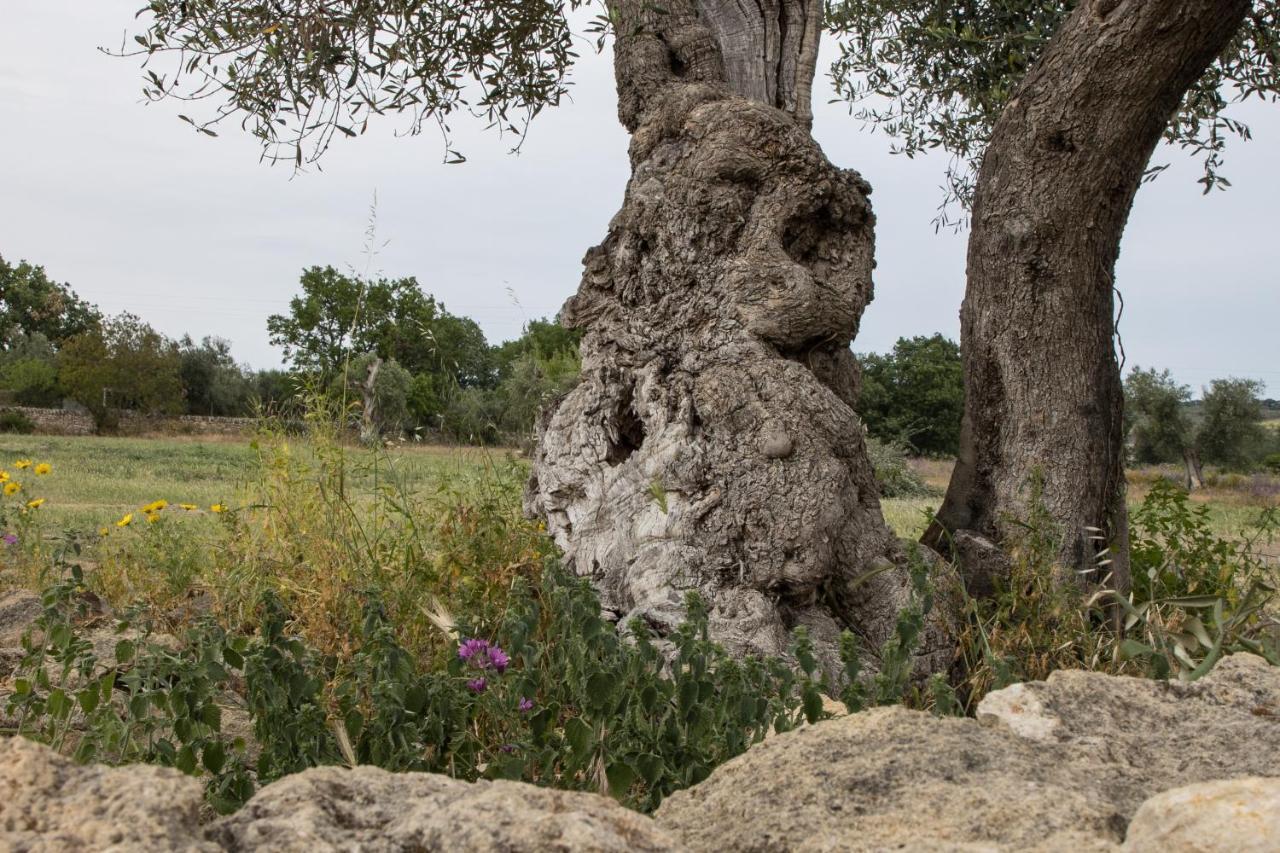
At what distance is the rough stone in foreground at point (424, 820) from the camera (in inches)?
59.2

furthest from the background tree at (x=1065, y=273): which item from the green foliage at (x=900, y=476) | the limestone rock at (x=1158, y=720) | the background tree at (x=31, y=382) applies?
the background tree at (x=31, y=382)

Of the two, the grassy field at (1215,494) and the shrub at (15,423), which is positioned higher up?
the shrub at (15,423)

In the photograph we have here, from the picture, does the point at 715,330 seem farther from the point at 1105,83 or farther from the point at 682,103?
the point at 1105,83

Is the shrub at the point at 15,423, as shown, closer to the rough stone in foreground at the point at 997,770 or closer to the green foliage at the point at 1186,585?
the green foliage at the point at 1186,585

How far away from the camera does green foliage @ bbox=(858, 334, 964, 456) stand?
57.2m

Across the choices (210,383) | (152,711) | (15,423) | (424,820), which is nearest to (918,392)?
(210,383)

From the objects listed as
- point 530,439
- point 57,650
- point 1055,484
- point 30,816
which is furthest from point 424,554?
point 30,816

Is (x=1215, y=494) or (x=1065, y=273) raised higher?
(x=1065, y=273)

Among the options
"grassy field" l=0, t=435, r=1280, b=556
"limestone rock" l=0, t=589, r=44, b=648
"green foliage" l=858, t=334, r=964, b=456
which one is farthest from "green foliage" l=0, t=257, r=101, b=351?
"limestone rock" l=0, t=589, r=44, b=648

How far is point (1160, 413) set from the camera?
1585 inches

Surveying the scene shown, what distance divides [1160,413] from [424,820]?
43.5m

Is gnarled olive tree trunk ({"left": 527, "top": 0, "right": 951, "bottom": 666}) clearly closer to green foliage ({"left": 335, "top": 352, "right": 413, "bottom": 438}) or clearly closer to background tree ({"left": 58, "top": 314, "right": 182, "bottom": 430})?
green foliage ({"left": 335, "top": 352, "right": 413, "bottom": 438})

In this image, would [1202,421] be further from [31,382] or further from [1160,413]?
[31,382]

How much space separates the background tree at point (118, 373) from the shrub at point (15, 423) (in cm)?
386
